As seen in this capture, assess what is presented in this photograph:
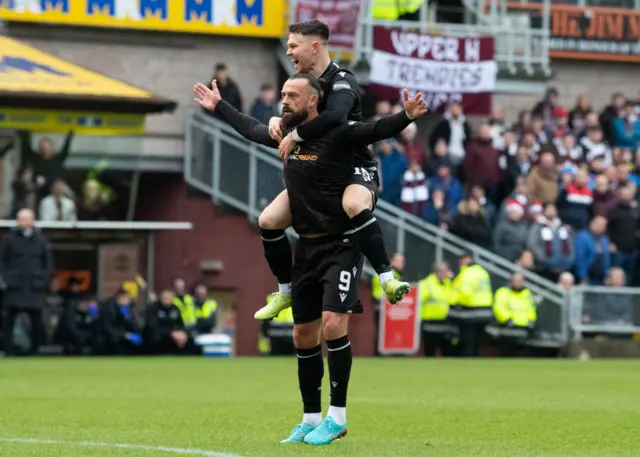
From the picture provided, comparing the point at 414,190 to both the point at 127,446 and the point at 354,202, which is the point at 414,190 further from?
the point at 127,446

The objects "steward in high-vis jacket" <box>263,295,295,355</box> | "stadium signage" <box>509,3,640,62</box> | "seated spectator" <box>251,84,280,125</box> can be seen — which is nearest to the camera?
"steward in high-vis jacket" <box>263,295,295,355</box>

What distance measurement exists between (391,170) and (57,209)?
522 centimetres

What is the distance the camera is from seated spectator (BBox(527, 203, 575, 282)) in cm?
2759

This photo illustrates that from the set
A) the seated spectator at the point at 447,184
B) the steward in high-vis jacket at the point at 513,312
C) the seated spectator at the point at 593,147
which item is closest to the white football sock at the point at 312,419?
the steward in high-vis jacket at the point at 513,312

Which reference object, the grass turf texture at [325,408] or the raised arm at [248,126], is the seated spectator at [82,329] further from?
the raised arm at [248,126]

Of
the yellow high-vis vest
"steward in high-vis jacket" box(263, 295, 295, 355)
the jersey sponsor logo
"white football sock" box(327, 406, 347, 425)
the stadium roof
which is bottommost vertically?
"steward in high-vis jacket" box(263, 295, 295, 355)

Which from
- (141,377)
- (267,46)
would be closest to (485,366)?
(141,377)

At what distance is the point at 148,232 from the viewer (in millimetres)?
27406

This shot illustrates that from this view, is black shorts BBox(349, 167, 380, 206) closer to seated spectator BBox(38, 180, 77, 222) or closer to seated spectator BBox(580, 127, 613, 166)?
seated spectator BBox(38, 180, 77, 222)

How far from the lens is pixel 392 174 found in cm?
2709

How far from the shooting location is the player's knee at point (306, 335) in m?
10.0

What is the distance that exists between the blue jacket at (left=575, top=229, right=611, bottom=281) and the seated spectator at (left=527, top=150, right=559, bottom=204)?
893 mm

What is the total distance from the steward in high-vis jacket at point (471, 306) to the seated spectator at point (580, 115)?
5.75 meters

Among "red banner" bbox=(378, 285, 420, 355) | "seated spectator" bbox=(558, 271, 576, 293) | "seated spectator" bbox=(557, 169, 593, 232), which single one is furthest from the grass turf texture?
"seated spectator" bbox=(557, 169, 593, 232)
